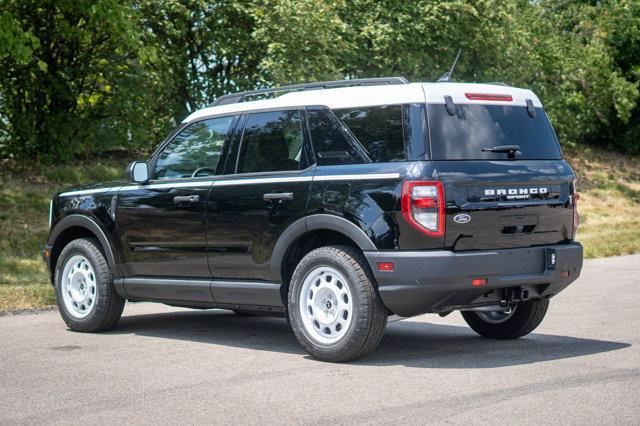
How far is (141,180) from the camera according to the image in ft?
30.6

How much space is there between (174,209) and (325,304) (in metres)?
1.77

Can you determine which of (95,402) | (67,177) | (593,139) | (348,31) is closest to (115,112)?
(67,177)

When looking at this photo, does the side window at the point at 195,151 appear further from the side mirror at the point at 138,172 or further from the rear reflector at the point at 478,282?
the rear reflector at the point at 478,282

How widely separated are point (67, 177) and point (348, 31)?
268 inches

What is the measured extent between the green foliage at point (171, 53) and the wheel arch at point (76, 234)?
8.08m

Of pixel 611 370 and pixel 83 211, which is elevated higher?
pixel 83 211

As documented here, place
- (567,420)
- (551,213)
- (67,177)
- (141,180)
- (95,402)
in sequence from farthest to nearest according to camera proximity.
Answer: (67,177)
(141,180)
(551,213)
(95,402)
(567,420)

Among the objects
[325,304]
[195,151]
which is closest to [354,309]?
[325,304]

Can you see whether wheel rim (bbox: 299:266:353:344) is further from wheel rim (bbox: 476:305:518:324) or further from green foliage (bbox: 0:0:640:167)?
green foliage (bbox: 0:0:640:167)

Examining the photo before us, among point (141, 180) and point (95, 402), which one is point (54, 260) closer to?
point (141, 180)

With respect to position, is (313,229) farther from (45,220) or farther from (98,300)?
(45,220)

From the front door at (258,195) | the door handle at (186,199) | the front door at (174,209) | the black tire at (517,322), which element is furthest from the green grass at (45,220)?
the black tire at (517,322)

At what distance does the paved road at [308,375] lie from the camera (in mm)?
6195

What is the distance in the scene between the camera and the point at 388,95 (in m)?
7.90
